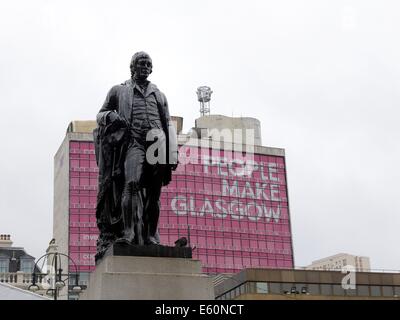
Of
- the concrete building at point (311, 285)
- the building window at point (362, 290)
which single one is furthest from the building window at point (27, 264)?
the building window at point (362, 290)

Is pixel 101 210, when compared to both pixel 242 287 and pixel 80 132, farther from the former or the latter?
pixel 80 132

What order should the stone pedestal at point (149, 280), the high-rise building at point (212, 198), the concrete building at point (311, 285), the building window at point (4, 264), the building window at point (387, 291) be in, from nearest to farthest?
the stone pedestal at point (149, 280) → the concrete building at point (311, 285) → the building window at point (387, 291) → the building window at point (4, 264) → the high-rise building at point (212, 198)

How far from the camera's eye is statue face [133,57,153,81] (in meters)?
14.7

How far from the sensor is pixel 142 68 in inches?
577

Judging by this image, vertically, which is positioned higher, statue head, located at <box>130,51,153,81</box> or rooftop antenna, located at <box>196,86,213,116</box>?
rooftop antenna, located at <box>196,86,213,116</box>

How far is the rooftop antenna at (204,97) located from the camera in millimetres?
128125

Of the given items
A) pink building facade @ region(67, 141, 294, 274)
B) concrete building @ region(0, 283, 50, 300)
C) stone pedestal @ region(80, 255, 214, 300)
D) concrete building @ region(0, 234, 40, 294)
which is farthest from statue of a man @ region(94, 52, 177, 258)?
pink building facade @ region(67, 141, 294, 274)

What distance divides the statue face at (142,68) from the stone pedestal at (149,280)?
3.56 meters

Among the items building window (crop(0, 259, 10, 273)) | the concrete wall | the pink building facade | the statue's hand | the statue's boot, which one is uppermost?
the concrete wall

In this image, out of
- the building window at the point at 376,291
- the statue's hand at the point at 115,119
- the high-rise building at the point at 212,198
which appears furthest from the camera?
the high-rise building at the point at 212,198

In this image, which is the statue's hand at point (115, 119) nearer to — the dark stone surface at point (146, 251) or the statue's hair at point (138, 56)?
the statue's hair at point (138, 56)

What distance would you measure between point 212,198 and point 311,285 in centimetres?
4882

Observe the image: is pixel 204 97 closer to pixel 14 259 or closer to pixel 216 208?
pixel 216 208

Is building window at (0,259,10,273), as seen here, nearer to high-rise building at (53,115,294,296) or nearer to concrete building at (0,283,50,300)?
high-rise building at (53,115,294,296)
